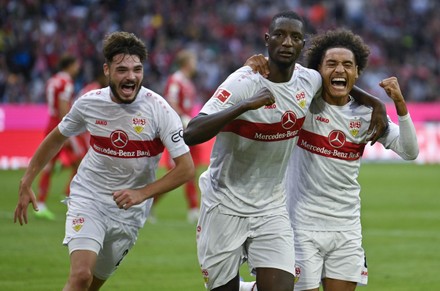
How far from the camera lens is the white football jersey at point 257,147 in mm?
7090

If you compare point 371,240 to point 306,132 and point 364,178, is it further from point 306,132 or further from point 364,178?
point 364,178

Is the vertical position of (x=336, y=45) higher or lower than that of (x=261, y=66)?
higher

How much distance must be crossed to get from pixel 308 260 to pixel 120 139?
1.90 m

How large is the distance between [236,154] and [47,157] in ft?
5.96

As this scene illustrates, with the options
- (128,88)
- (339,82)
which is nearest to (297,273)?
(339,82)

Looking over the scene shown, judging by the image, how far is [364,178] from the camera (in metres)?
24.3

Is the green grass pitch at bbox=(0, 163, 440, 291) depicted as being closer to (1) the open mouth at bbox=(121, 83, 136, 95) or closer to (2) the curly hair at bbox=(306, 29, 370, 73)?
(1) the open mouth at bbox=(121, 83, 136, 95)

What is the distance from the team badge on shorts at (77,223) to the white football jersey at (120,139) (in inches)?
10.2

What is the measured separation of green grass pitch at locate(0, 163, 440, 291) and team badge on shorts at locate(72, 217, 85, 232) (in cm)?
257

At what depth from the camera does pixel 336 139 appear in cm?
758

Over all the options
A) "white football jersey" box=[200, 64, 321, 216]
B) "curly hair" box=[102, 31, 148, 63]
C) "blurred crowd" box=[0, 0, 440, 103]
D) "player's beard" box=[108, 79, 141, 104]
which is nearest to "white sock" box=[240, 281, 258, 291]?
"white football jersey" box=[200, 64, 321, 216]

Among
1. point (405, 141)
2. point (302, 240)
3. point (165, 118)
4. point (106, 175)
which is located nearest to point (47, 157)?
point (106, 175)

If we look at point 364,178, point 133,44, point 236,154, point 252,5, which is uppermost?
point 252,5

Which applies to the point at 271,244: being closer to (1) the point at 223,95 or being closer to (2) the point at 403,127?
(1) the point at 223,95
